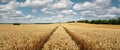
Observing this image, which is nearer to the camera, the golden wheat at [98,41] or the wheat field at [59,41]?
the wheat field at [59,41]

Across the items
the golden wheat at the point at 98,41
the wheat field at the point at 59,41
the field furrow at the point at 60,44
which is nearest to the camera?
the wheat field at the point at 59,41

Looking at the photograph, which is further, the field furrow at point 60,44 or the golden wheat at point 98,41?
the golden wheat at point 98,41

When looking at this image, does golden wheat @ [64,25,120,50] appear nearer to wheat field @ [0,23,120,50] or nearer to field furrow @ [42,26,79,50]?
wheat field @ [0,23,120,50]

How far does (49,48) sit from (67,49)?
158 centimetres

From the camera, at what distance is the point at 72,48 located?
14.4 m

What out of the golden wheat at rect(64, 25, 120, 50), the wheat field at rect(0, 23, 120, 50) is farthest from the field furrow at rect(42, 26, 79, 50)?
the golden wheat at rect(64, 25, 120, 50)

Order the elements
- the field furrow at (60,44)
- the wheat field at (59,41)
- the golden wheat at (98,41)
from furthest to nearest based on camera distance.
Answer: the golden wheat at (98,41), the field furrow at (60,44), the wheat field at (59,41)

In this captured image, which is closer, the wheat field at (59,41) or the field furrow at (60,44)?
the wheat field at (59,41)

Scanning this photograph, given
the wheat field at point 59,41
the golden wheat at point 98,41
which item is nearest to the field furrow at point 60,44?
the wheat field at point 59,41

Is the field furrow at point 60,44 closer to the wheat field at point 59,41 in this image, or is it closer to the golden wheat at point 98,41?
the wheat field at point 59,41

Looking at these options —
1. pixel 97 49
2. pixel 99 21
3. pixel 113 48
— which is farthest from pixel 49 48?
pixel 99 21

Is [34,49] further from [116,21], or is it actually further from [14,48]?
[116,21]

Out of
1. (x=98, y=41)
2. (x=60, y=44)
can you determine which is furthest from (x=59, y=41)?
(x=98, y=41)

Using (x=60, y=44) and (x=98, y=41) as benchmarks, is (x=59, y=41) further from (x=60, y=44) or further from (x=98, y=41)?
(x=98, y=41)
